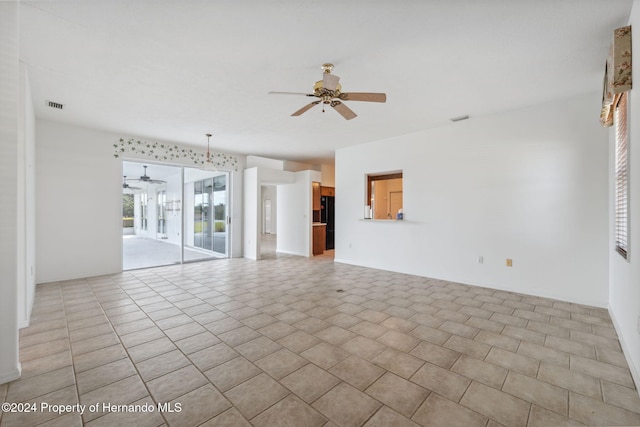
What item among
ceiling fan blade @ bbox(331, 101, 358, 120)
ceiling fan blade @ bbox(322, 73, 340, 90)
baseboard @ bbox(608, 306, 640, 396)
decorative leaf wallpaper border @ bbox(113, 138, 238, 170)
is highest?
decorative leaf wallpaper border @ bbox(113, 138, 238, 170)

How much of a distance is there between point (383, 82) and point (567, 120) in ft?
9.24

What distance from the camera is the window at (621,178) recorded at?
2.64 meters

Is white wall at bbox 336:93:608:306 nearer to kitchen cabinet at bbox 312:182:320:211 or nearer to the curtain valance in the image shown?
the curtain valance

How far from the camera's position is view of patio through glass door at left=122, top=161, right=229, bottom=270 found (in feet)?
24.7

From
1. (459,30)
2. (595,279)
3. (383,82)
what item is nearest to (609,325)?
(595,279)

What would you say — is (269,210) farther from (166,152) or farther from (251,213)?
(166,152)

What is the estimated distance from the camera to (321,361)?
91.7 inches

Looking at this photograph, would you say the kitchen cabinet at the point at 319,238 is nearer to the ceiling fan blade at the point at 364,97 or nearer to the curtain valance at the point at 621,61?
the ceiling fan blade at the point at 364,97

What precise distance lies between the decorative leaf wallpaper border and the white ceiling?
3.77 feet

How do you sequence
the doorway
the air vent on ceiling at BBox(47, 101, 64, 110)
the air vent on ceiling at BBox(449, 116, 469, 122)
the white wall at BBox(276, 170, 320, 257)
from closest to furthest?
the air vent on ceiling at BBox(47, 101, 64, 110) < the air vent on ceiling at BBox(449, 116, 469, 122) < the white wall at BBox(276, 170, 320, 257) < the doorway

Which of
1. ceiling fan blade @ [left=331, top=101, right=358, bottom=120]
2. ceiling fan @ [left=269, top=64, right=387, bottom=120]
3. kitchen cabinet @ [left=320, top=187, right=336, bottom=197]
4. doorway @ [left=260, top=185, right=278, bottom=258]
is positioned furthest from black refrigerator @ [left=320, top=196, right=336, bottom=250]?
ceiling fan @ [left=269, top=64, right=387, bottom=120]

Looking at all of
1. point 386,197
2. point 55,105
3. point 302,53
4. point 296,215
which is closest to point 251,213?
point 296,215

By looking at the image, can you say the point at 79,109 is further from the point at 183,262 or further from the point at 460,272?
the point at 460,272

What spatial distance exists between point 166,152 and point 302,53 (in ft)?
16.2
